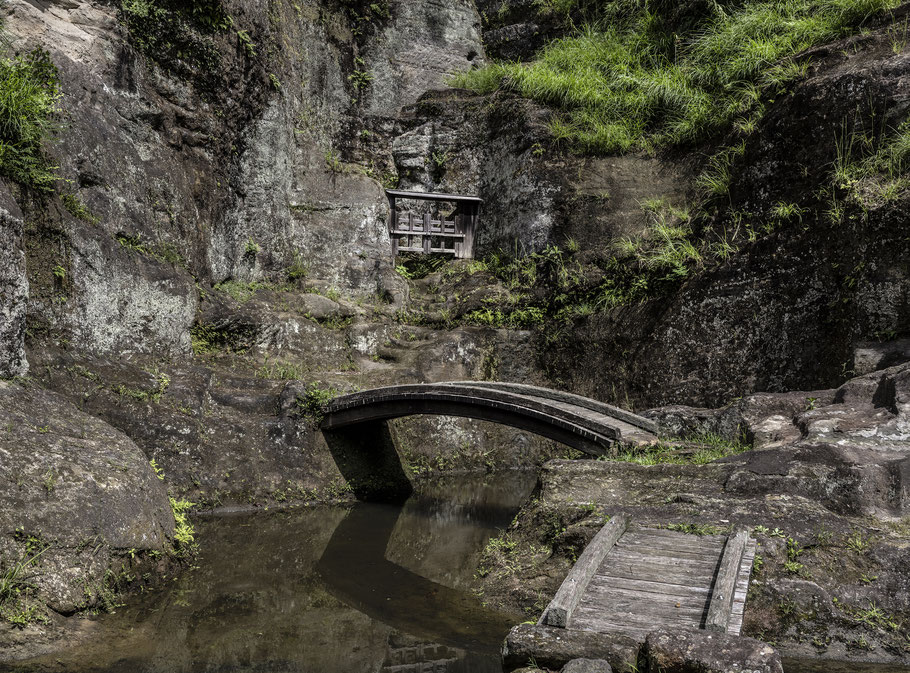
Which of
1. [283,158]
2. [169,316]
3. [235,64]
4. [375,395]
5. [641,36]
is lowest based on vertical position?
[375,395]

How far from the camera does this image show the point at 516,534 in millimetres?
6793

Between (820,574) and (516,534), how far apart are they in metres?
2.66

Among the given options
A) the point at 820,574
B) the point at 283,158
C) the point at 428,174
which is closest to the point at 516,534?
the point at 820,574

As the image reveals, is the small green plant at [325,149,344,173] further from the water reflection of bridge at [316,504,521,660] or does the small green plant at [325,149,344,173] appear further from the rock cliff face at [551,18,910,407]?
the water reflection of bridge at [316,504,521,660]

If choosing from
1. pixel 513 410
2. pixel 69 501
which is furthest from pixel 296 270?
pixel 69 501

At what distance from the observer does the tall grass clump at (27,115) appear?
8133 millimetres

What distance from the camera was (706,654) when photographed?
3803 mm

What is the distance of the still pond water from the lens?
523cm

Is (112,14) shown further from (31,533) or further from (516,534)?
(516,534)

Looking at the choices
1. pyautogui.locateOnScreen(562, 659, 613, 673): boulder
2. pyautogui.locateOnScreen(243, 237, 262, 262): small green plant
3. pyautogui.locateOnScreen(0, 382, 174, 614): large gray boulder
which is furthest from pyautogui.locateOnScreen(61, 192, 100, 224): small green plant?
pyautogui.locateOnScreen(562, 659, 613, 673): boulder

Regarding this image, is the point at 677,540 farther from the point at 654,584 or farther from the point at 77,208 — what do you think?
the point at 77,208

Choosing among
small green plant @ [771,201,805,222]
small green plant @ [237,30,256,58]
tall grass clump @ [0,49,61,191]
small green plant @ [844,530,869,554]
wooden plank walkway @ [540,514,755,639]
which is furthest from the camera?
small green plant @ [237,30,256,58]

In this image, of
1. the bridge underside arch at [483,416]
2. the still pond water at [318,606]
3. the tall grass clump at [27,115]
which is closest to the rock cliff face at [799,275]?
the bridge underside arch at [483,416]

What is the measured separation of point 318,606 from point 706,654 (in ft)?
12.3
